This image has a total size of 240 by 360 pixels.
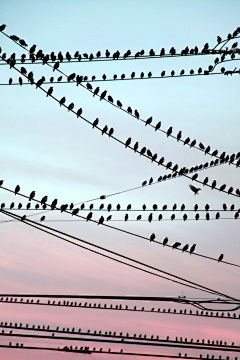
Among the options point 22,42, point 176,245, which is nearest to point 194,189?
point 176,245

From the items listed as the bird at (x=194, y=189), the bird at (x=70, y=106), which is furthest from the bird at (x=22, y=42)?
the bird at (x=194, y=189)

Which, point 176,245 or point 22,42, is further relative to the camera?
point 176,245

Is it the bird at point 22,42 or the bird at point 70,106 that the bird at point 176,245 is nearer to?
the bird at point 70,106

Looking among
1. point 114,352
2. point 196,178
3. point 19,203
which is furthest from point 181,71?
point 114,352

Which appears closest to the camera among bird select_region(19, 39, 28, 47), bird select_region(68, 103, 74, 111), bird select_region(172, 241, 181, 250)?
bird select_region(19, 39, 28, 47)

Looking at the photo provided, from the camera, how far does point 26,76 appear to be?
1197cm

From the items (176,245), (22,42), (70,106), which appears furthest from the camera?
(176,245)

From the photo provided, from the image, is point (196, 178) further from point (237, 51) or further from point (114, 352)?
point (114, 352)

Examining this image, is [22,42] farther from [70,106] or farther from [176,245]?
[176,245]

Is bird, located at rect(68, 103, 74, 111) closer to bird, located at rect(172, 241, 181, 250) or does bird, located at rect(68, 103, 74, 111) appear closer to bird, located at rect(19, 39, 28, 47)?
bird, located at rect(19, 39, 28, 47)

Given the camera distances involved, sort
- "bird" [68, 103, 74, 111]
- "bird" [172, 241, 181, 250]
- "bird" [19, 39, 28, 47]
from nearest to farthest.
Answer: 1. "bird" [19, 39, 28, 47]
2. "bird" [68, 103, 74, 111]
3. "bird" [172, 241, 181, 250]

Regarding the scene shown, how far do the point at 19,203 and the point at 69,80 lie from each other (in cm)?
548

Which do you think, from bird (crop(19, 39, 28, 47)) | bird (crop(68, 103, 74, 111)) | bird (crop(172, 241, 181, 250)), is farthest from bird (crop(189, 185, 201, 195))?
bird (crop(19, 39, 28, 47))

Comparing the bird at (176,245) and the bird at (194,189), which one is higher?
the bird at (194,189)
